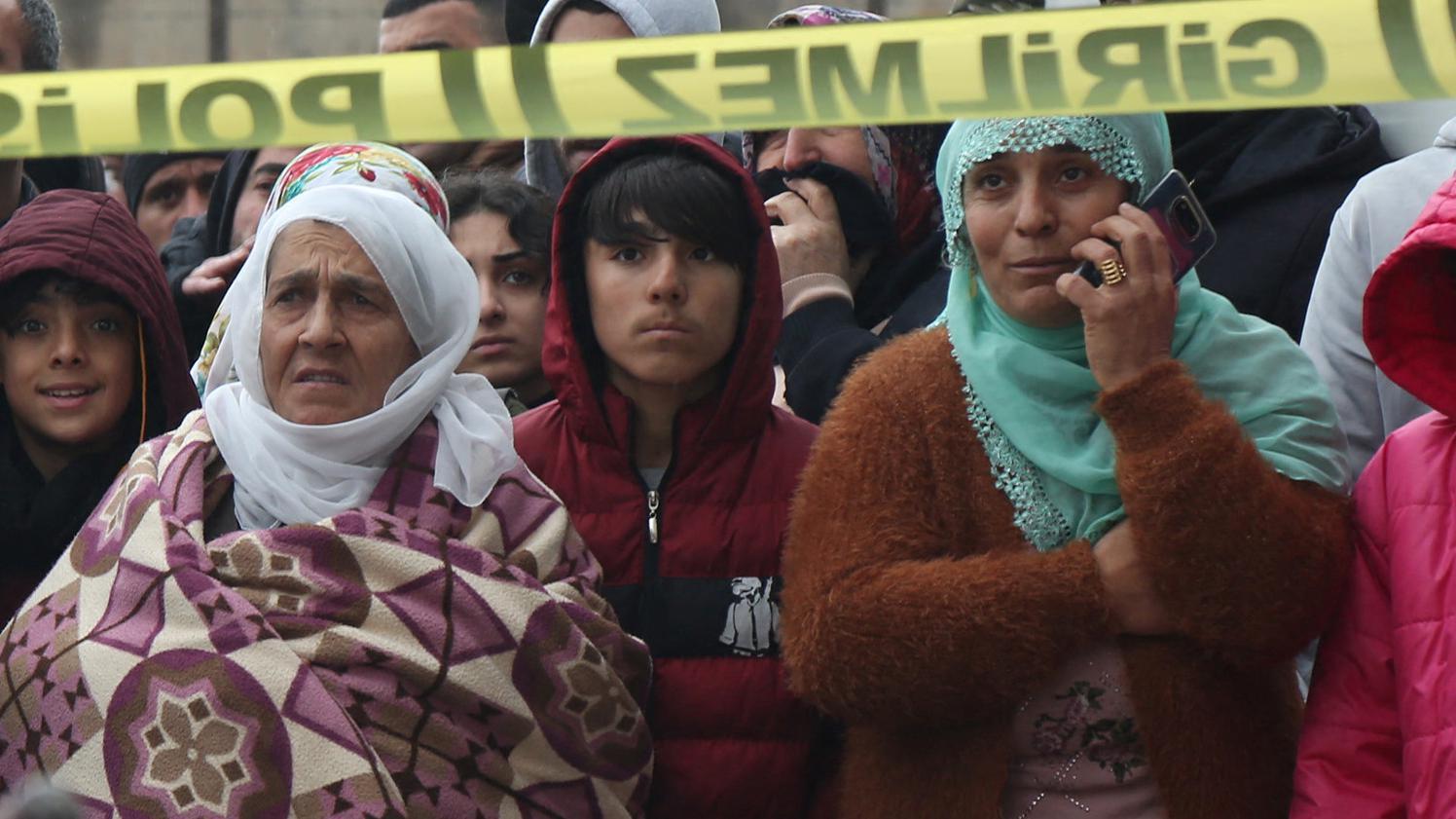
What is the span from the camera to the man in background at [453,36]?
4.86 m

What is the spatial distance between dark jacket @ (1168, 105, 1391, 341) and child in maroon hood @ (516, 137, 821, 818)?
35.3 inches

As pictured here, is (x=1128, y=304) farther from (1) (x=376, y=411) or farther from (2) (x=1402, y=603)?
(1) (x=376, y=411)

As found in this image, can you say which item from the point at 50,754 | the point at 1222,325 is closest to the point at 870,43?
the point at 1222,325

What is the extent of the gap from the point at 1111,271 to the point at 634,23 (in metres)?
2.00

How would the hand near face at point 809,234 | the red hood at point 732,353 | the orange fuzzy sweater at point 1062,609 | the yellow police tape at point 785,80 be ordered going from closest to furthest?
the yellow police tape at point 785,80 → the orange fuzzy sweater at point 1062,609 → the red hood at point 732,353 → the hand near face at point 809,234

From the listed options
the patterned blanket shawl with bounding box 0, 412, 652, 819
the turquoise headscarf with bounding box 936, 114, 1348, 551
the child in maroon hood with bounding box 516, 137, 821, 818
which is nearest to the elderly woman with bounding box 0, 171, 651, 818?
the patterned blanket shawl with bounding box 0, 412, 652, 819

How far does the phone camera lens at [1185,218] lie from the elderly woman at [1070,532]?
→ 0.26 feet

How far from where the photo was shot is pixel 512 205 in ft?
15.5

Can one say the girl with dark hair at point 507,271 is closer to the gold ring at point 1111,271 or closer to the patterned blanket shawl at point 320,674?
the patterned blanket shawl at point 320,674

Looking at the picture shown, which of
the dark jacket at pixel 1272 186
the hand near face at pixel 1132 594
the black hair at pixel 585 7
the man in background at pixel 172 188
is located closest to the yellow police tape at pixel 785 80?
the hand near face at pixel 1132 594

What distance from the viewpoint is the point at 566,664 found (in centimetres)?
350

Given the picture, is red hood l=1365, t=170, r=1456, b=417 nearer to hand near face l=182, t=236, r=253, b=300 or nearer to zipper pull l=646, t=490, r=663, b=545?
zipper pull l=646, t=490, r=663, b=545

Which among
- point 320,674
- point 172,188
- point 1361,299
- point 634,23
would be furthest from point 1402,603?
point 172,188

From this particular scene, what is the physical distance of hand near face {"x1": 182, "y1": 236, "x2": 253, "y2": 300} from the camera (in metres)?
5.07
